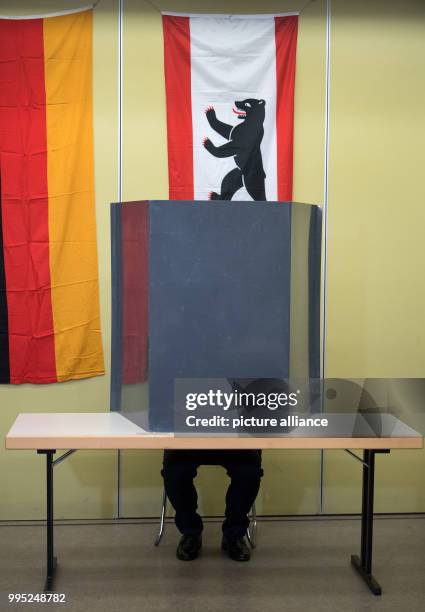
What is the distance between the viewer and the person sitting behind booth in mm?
3164

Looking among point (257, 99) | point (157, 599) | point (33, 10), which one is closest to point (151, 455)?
point (157, 599)

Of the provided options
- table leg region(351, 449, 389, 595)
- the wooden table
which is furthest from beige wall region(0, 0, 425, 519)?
the wooden table

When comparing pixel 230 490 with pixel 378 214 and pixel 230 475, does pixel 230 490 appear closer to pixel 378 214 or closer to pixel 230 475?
pixel 230 475

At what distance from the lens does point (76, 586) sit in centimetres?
304

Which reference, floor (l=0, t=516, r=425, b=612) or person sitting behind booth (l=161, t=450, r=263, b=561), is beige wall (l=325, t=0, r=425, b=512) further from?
person sitting behind booth (l=161, t=450, r=263, b=561)

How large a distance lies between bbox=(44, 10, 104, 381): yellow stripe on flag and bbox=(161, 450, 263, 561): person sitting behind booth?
34.8 inches

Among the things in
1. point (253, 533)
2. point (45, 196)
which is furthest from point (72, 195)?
point (253, 533)

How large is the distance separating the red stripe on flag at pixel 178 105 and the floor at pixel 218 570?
1777mm

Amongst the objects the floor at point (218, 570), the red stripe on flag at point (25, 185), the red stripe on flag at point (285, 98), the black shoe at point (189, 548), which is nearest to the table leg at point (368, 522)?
the floor at point (218, 570)

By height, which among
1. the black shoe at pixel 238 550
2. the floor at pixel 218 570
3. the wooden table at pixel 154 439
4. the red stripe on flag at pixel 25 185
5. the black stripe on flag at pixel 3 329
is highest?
the red stripe on flag at pixel 25 185

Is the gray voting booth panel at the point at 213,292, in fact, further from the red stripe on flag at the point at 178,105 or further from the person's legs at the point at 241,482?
the red stripe on flag at the point at 178,105

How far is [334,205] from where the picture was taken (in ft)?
12.6

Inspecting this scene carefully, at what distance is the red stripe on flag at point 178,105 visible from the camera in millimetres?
3707

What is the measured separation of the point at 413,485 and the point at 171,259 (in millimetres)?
2093
